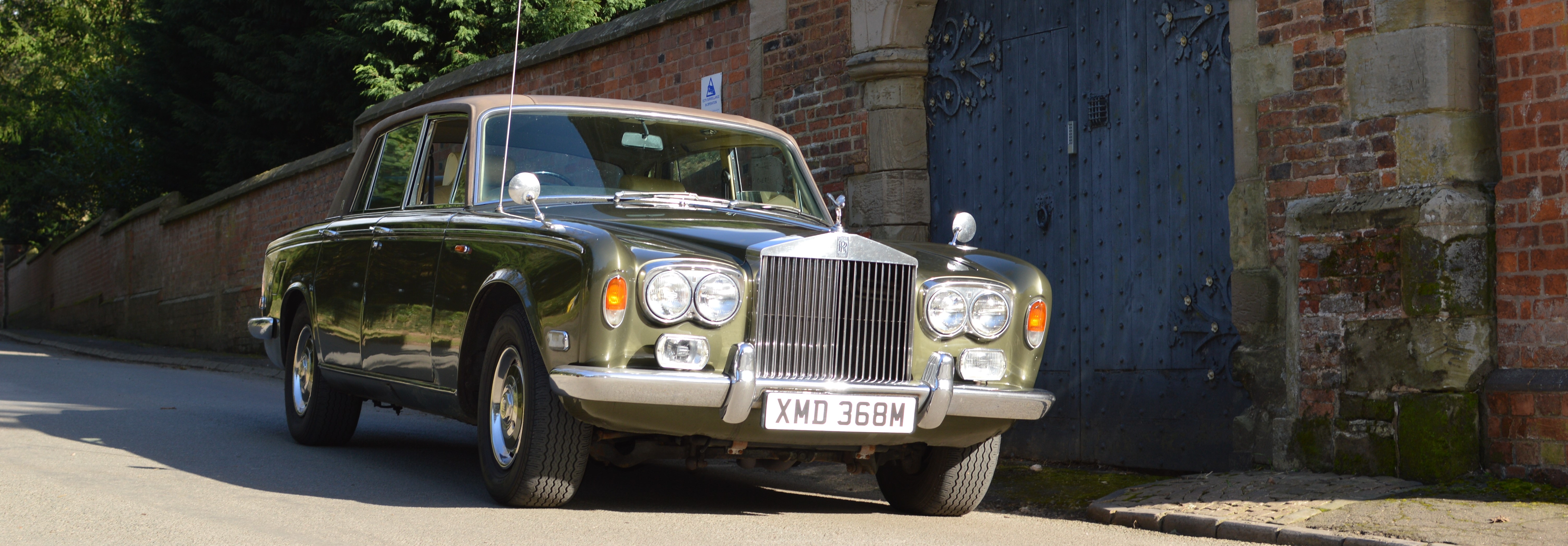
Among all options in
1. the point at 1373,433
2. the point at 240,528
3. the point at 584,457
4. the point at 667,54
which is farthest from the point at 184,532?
the point at 667,54

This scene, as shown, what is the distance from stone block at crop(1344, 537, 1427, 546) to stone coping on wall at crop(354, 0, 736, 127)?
6956mm

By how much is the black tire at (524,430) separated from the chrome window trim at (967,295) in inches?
49.3

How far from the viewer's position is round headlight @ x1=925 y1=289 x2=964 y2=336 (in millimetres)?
5164

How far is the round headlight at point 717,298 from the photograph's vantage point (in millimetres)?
4840

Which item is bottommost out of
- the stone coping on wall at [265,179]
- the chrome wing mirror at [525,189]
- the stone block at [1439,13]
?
the chrome wing mirror at [525,189]

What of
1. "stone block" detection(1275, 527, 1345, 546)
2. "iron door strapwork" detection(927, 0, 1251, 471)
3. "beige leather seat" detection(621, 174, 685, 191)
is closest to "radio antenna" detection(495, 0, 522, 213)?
"beige leather seat" detection(621, 174, 685, 191)

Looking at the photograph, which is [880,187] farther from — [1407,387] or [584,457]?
[584,457]

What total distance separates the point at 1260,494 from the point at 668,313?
108 inches

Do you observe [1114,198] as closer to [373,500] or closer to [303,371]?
[373,500]

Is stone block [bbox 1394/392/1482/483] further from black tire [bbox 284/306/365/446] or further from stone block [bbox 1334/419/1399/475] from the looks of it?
black tire [bbox 284/306/365/446]

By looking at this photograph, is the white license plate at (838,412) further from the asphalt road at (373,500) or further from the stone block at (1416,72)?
the stone block at (1416,72)

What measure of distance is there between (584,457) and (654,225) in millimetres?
869

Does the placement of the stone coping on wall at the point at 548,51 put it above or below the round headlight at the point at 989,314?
above

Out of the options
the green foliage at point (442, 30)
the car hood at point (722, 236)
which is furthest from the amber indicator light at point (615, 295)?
the green foliage at point (442, 30)
